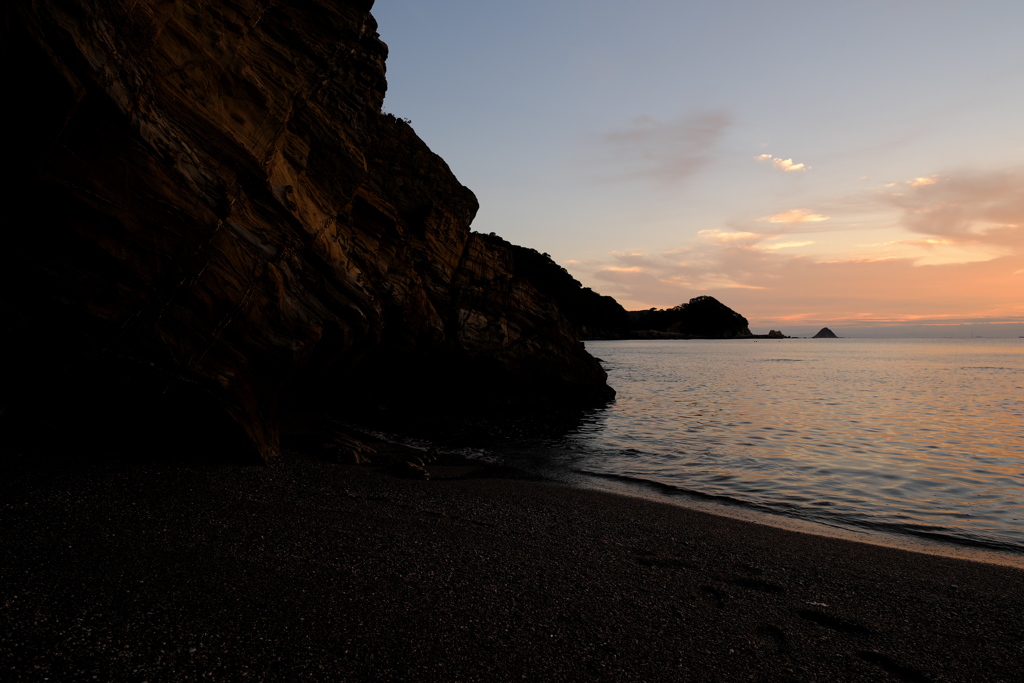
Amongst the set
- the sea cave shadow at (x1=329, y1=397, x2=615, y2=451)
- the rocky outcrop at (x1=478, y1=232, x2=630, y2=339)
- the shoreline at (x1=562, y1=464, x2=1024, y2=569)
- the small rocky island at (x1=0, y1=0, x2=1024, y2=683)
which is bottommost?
the shoreline at (x1=562, y1=464, x2=1024, y2=569)

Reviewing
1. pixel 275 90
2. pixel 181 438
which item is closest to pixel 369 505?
pixel 181 438

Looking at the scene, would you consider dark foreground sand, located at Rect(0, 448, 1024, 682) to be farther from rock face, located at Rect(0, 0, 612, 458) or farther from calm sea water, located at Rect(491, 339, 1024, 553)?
calm sea water, located at Rect(491, 339, 1024, 553)

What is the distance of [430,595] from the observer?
17.7 feet

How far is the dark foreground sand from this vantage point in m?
4.25

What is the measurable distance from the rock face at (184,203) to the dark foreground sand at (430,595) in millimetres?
1731

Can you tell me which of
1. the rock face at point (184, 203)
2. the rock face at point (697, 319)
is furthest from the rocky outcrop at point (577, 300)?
the rock face at point (184, 203)

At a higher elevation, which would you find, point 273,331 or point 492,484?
point 273,331

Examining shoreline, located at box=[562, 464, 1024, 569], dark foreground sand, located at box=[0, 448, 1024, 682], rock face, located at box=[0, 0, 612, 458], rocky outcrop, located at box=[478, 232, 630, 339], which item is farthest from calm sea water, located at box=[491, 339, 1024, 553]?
rocky outcrop, located at box=[478, 232, 630, 339]

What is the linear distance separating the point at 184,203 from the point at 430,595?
7.16 m

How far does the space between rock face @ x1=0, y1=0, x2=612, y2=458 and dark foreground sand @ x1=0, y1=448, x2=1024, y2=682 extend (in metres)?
1.73

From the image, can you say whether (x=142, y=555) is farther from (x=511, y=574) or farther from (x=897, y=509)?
(x=897, y=509)

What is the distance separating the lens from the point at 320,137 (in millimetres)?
11852

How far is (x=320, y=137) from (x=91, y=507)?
8340 mm

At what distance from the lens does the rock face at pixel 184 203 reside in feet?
25.1
